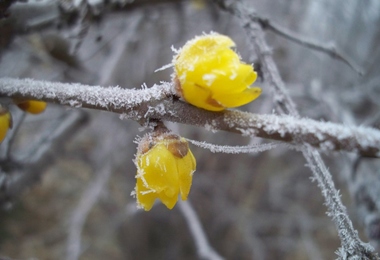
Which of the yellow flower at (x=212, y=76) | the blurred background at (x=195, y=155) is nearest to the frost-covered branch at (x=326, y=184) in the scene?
the yellow flower at (x=212, y=76)

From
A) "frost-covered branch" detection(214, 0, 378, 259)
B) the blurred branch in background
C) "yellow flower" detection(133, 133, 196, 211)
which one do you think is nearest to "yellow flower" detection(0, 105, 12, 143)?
"yellow flower" detection(133, 133, 196, 211)

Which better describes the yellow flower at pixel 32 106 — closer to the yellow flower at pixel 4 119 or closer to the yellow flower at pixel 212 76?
the yellow flower at pixel 4 119

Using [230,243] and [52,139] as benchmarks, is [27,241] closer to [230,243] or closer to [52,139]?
[230,243]

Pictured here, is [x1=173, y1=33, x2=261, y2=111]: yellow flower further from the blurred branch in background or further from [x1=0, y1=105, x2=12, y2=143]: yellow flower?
the blurred branch in background

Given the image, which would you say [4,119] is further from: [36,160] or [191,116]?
[36,160]

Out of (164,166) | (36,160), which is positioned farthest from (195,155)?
(164,166)

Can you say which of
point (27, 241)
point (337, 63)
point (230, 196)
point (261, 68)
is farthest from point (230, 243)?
point (261, 68)
